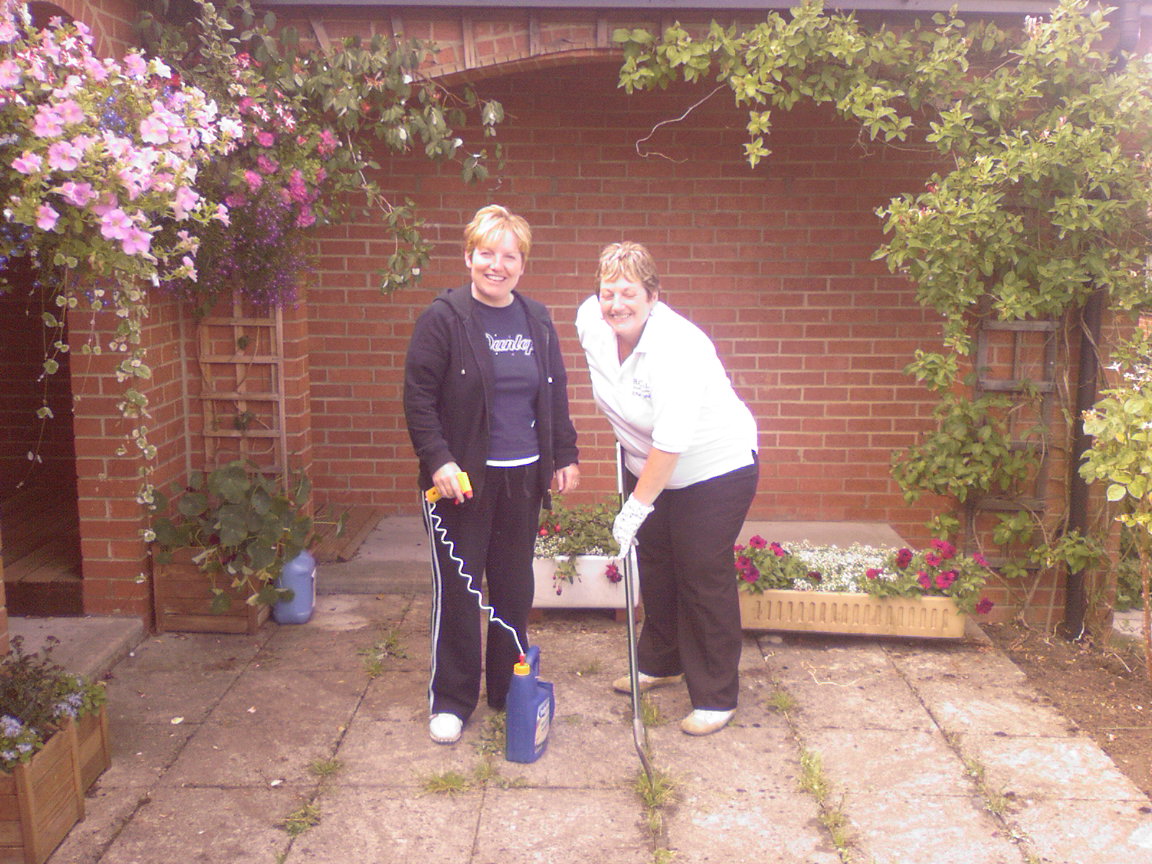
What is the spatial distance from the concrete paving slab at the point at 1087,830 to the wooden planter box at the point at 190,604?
3.07m

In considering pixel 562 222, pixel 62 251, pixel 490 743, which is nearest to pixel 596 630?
pixel 490 743

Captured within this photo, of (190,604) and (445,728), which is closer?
(445,728)

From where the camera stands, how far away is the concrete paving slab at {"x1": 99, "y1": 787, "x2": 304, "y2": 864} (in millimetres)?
3021

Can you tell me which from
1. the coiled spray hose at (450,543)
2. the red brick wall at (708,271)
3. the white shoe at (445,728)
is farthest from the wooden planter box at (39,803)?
the red brick wall at (708,271)

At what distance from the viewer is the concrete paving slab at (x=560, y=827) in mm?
3043

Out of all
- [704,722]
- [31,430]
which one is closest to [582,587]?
[704,722]

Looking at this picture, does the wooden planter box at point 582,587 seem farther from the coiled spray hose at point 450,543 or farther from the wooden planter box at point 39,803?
the wooden planter box at point 39,803

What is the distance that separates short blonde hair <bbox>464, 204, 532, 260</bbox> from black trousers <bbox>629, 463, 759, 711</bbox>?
3.31 feet

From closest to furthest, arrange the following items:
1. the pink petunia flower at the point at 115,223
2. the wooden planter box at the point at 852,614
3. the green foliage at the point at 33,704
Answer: the pink petunia flower at the point at 115,223, the green foliage at the point at 33,704, the wooden planter box at the point at 852,614

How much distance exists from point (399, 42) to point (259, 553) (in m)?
2.15

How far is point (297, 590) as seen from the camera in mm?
4723

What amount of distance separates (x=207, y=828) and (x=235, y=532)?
1.47 m

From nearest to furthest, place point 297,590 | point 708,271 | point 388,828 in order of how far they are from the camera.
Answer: point 388,828 → point 297,590 → point 708,271

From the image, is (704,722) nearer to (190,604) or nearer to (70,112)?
(190,604)
